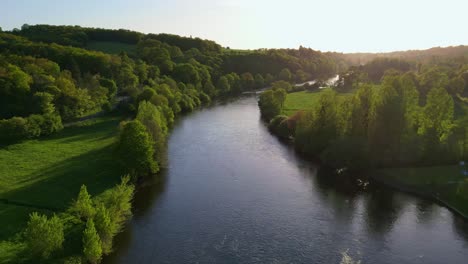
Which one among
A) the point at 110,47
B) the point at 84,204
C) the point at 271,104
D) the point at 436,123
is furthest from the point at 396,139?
the point at 110,47

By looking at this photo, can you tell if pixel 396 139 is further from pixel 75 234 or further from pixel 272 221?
pixel 75 234

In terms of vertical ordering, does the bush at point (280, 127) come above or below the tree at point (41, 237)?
below

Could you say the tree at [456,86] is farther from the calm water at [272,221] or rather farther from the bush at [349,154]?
the calm water at [272,221]

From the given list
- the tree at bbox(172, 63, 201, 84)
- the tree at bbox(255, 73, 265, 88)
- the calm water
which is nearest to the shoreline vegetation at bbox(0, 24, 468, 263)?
the calm water

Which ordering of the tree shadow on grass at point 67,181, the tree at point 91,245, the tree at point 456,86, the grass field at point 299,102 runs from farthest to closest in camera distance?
the grass field at point 299,102
the tree at point 456,86
the tree shadow on grass at point 67,181
the tree at point 91,245

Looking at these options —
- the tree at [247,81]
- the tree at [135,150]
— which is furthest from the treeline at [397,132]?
the tree at [247,81]

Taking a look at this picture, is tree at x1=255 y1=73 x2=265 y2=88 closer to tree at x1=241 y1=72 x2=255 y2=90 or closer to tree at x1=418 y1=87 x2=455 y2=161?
tree at x1=241 y1=72 x2=255 y2=90
